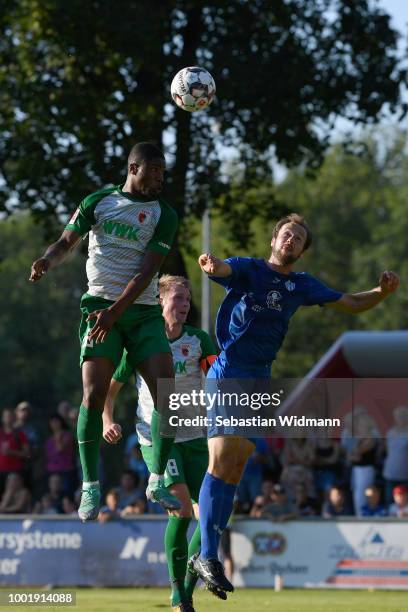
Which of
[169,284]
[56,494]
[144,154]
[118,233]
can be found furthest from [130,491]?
[144,154]

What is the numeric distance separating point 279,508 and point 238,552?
811mm

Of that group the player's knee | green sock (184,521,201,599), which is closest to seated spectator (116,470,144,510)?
green sock (184,521,201,599)

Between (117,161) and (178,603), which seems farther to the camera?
(117,161)

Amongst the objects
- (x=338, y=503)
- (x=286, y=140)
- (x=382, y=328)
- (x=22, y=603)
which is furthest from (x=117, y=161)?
(x=382, y=328)

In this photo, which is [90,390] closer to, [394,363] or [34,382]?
[394,363]

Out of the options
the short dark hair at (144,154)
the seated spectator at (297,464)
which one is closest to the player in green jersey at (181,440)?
the short dark hair at (144,154)

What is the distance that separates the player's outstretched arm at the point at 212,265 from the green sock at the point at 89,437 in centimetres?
142

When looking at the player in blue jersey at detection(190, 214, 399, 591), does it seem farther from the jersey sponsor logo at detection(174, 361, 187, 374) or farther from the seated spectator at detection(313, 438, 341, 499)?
the seated spectator at detection(313, 438, 341, 499)

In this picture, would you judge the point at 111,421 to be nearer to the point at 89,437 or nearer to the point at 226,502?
the point at 89,437

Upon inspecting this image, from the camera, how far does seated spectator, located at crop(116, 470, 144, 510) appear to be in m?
20.7

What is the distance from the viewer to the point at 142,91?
963 inches

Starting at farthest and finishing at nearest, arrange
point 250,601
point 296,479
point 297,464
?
1. point 297,464
2. point 296,479
3. point 250,601

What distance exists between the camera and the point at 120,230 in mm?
10562

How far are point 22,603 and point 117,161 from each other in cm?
1200
